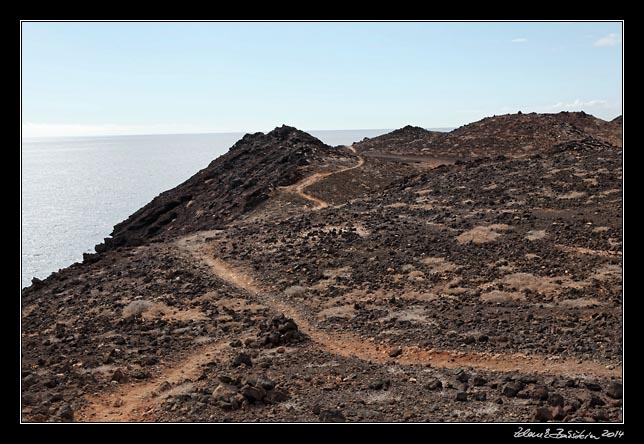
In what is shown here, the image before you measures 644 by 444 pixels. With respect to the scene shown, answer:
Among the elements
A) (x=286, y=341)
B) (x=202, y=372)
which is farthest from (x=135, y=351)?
(x=286, y=341)

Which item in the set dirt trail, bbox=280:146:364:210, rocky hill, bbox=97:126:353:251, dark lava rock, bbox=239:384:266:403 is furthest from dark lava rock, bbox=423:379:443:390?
rocky hill, bbox=97:126:353:251

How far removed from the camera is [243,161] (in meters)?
54.2

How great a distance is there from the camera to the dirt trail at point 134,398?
12.8 m

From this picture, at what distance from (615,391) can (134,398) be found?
33.1 ft

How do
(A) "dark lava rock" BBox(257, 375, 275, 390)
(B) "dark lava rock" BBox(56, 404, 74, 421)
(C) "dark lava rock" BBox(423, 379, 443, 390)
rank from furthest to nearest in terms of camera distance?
(A) "dark lava rock" BBox(257, 375, 275, 390) < (C) "dark lava rock" BBox(423, 379, 443, 390) < (B) "dark lava rock" BBox(56, 404, 74, 421)

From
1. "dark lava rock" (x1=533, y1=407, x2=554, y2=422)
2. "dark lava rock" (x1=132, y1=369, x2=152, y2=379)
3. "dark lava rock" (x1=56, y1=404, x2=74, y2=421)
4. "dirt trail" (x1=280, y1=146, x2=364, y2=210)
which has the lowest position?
"dark lava rock" (x1=56, y1=404, x2=74, y2=421)

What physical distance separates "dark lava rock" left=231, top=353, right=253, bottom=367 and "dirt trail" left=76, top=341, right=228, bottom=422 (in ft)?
3.11

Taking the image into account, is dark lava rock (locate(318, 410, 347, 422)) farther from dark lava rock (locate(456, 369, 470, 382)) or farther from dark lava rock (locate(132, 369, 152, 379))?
dark lava rock (locate(132, 369, 152, 379))

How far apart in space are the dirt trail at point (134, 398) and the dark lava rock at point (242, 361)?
0.95 meters

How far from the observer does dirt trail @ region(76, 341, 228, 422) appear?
42.0 feet

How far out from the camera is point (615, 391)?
11.6 metres

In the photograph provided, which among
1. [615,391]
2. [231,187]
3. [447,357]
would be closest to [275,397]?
[447,357]

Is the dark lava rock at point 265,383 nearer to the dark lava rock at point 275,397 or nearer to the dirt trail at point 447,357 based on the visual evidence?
the dark lava rock at point 275,397

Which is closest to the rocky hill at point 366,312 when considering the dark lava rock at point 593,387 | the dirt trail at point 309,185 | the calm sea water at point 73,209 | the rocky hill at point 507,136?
the dark lava rock at point 593,387
